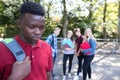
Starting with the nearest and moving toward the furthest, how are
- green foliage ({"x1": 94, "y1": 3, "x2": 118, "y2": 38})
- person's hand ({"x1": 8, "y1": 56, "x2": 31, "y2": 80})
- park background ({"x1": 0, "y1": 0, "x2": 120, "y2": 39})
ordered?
person's hand ({"x1": 8, "y1": 56, "x2": 31, "y2": 80}) → park background ({"x1": 0, "y1": 0, "x2": 120, "y2": 39}) → green foliage ({"x1": 94, "y1": 3, "x2": 118, "y2": 38})

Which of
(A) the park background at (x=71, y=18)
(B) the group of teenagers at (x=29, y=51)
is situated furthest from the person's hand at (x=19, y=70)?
(A) the park background at (x=71, y=18)

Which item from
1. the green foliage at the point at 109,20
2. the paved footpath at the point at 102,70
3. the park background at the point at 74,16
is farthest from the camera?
the green foliage at the point at 109,20

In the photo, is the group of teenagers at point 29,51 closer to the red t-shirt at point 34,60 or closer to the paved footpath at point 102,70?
the red t-shirt at point 34,60

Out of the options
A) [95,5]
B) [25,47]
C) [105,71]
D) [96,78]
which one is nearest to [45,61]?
[25,47]

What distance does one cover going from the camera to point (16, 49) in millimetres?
2078

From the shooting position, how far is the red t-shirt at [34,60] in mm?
2045

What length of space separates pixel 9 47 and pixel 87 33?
20.2 feet

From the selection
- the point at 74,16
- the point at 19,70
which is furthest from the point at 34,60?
the point at 74,16

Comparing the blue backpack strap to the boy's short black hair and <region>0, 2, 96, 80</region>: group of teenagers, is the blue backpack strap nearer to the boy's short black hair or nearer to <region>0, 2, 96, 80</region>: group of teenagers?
<region>0, 2, 96, 80</region>: group of teenagers

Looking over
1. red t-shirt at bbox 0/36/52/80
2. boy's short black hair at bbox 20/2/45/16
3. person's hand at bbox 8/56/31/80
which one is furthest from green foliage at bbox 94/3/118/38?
person's hand at bbox 8/56/31/80

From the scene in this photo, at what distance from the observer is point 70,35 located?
9.10 metres

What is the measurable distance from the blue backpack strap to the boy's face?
0.10 meters

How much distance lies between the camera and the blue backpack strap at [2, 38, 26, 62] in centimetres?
205

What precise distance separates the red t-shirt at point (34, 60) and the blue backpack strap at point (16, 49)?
0.03 meters
